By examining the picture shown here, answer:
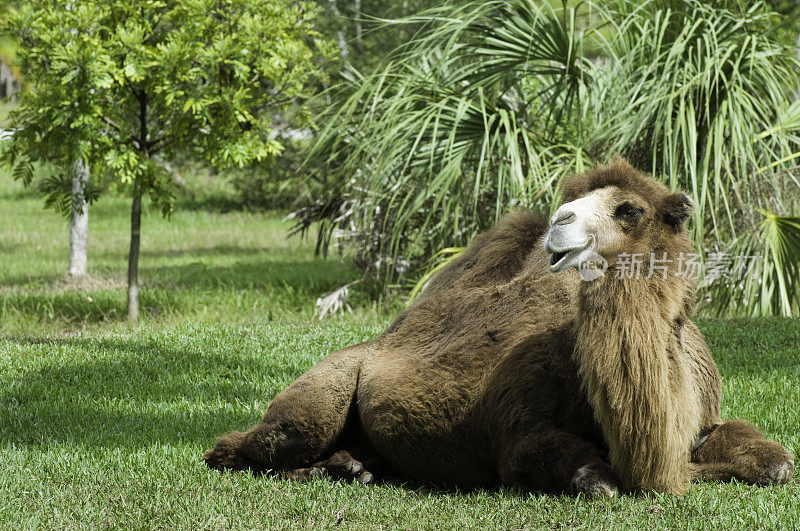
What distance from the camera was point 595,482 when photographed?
340 cm

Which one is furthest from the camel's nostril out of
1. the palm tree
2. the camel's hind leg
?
the palm tree

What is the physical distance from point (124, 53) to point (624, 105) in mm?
4788

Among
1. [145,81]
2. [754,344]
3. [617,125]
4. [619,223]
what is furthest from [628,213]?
[145,81]

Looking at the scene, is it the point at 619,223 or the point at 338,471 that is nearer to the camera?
the point at 619,223

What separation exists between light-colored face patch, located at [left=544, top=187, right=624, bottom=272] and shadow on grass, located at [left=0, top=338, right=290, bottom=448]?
91.8 inches

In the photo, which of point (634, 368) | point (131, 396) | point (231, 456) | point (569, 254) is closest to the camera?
point (634, 368)

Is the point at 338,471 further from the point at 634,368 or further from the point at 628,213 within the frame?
the point at 628,213

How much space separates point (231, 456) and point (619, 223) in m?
2.11

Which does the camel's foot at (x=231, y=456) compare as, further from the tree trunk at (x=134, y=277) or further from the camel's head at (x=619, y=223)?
the tree trunk at (x=134, y=277)

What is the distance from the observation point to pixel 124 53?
8.77 metres

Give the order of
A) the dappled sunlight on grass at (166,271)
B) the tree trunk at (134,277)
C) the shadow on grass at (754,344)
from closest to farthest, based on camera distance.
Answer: the shadow on grass at (754,344), the tree trunk at (134,277), the dappled sunlight on grass at (166,271)

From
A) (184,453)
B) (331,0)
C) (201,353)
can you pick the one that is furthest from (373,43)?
(184,453)

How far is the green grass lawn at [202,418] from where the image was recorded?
138 inches

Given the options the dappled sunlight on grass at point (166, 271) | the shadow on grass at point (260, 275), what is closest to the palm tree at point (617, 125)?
the dappled sunlight on grass at point (166, 271)
